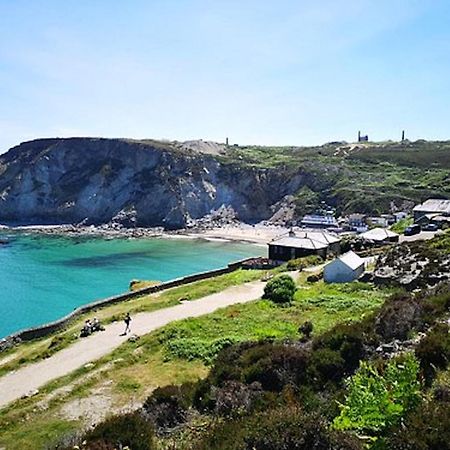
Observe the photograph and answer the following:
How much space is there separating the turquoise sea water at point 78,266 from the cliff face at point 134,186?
18.3 m

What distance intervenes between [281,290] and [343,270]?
5.18 meters

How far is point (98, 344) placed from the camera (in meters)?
23.2

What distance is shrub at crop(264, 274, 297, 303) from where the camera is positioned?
26484 mm

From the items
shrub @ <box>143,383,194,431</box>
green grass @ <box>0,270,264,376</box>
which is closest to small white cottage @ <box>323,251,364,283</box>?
green grass @ <box>0,270,264,376</box>

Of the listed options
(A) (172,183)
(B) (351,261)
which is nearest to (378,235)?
(B) (351,261)

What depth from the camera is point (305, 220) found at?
3568 inches

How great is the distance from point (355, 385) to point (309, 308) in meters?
16.7

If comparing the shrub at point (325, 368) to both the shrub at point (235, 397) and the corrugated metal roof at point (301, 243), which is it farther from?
the corrugated metal roof at point (301, 243)

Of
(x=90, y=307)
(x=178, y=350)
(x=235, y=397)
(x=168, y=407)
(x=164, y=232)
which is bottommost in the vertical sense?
(x=164, y=232)

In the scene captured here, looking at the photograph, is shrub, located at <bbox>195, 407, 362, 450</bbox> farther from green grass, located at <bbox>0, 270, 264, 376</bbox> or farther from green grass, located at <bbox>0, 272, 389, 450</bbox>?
green grass, located at <bbox>0, 270, 264, 376</bbox>

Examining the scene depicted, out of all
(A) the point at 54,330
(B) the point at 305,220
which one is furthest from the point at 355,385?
(B) the point at 305,220

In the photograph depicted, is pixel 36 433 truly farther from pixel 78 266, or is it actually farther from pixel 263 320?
Result: pixel 78 266

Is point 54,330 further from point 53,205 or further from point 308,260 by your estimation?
point 53,205

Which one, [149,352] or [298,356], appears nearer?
[298,356]
